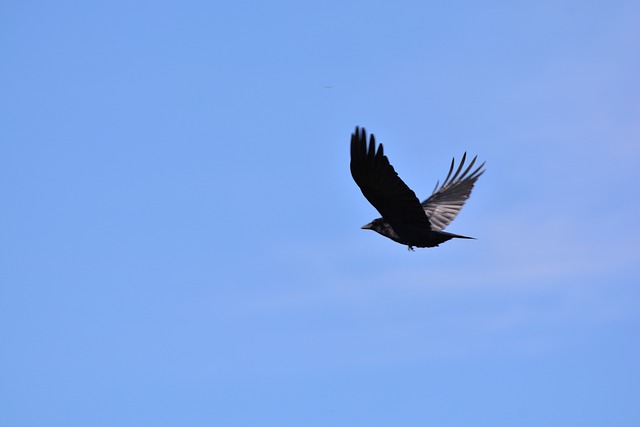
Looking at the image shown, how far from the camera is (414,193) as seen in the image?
22453 mm

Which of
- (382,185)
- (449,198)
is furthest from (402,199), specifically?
(449,198)

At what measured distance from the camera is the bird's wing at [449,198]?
90.0ft

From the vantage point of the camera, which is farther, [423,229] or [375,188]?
[423,229]

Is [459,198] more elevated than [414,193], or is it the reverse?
[459,198]

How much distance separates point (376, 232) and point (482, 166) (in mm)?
5618

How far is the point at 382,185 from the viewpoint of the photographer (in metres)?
21.8

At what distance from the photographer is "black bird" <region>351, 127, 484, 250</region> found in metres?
20.8

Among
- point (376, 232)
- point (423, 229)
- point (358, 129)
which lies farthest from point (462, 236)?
point (358, 129)

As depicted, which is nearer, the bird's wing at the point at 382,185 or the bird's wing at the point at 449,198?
the bird's wing at the point at 382,185

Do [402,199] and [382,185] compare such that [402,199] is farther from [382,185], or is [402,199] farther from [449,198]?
[449,198]

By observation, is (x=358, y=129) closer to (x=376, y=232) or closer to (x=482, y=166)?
(x=376, y=232)

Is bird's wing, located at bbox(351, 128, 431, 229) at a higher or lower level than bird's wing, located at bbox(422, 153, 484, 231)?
lower

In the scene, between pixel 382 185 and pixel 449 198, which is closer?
pixel 382 185

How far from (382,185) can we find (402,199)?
98 cm
